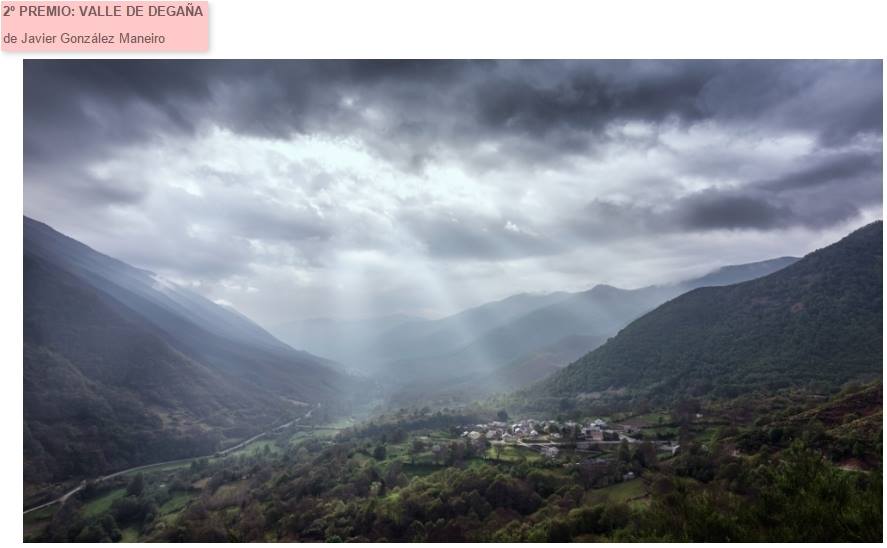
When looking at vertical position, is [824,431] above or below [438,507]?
above

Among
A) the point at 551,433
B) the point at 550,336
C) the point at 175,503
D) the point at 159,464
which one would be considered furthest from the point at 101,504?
the point at 550,336

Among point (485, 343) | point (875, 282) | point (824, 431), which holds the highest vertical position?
point (875, 282)

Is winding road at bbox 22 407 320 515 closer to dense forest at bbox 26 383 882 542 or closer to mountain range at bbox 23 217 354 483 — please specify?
mountain range at bbox 23 217 354 483

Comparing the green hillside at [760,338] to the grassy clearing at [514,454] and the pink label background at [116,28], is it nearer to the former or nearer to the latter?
the grassy clearing at [514,454]

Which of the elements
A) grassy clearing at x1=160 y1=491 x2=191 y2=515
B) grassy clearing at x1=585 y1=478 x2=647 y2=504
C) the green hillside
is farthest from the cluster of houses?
A: grassy clearing at x1=160 y1=491 x2=191 y2=515

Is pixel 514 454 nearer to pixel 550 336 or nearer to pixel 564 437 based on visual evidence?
pixel 564 437

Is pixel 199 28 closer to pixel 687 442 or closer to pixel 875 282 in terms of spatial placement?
pixel 687 442

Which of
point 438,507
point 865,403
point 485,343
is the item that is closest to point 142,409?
point 438,507
